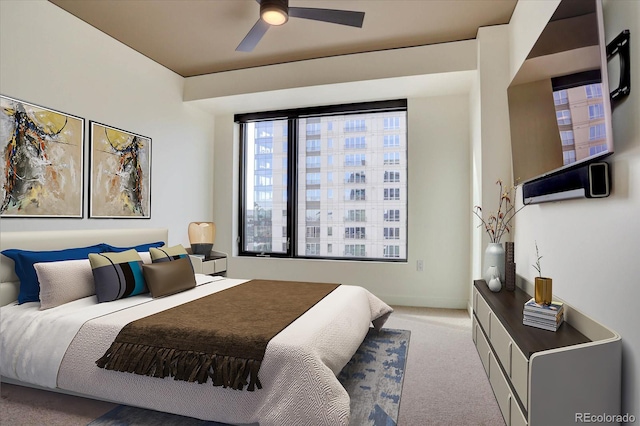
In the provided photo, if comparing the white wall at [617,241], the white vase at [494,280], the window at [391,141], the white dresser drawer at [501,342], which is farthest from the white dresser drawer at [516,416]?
the window at [391,141]

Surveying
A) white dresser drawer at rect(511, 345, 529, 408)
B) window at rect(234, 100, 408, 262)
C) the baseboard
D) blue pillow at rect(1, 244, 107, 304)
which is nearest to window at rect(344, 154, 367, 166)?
window at rect(234, 100, 408, 262)

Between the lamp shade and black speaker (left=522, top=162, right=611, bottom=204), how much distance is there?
343 cm

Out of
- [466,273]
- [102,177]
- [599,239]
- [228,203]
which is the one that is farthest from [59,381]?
[466,273]

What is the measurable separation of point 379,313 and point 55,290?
2321mm

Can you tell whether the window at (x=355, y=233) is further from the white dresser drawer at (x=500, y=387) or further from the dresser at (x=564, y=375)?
the dresser at (x=564, y=375)

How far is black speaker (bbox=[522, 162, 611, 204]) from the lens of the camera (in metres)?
1.62

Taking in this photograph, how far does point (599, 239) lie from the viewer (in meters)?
1.67

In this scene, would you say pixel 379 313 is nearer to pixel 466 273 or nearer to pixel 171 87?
pixel 466 273

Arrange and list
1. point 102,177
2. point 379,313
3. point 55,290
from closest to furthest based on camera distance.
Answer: point 55,290, point 379,313, point 102,177

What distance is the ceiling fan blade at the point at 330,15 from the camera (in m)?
2.64

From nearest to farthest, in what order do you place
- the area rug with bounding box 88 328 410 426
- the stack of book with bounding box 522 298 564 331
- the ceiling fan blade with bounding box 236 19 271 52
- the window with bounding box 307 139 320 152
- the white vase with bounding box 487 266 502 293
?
1. the stack of book with bounding box 522 298 564 331
2. the area rug with bounding box 88 328 410 426
3. the white vase with bounding box 487 266 502 293
4. the ceiling fan blade with bounding box 236 19 271 52
5. the window with bounding box 307 139 320 152

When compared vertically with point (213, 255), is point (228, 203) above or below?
above

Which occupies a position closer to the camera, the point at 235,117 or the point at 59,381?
the point at 59,381

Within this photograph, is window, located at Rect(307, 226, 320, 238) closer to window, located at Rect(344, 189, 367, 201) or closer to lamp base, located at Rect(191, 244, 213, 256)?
window, located at Rect(344, 189, 367, 201)
